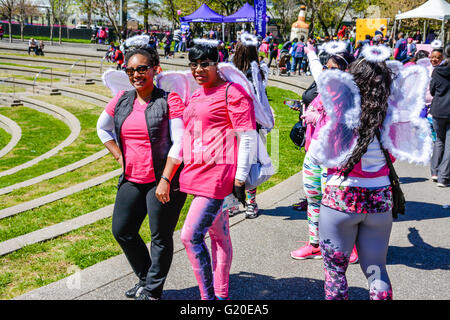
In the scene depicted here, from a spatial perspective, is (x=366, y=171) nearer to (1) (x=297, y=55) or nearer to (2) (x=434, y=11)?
(1) (x=297, y=55)

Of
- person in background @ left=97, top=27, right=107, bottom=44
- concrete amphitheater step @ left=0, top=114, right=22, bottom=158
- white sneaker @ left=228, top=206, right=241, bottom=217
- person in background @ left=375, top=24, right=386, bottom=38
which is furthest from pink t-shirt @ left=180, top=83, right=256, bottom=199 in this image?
person in background @ left=97, top=27, right=107, bottom=44

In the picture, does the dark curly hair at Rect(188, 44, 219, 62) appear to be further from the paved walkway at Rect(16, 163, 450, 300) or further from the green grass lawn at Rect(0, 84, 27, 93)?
the green grass lawn at Rect(0, 84, 27, 93)

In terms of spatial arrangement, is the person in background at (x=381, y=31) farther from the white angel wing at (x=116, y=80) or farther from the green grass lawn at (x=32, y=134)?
the white angel wing at (x=116, y=80)

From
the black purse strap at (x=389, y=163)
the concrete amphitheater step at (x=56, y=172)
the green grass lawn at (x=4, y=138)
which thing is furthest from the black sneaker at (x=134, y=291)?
the green grass lawn at (x=4, y=138)

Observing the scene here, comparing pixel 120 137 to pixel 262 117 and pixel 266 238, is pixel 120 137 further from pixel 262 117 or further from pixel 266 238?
pixel 266 238

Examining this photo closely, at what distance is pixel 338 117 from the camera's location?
2.58m

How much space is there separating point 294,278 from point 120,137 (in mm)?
1913

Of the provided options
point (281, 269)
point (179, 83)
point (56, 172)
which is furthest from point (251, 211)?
point (56, 172)

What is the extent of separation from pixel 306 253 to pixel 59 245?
2443mm

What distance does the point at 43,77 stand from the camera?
75.8ft

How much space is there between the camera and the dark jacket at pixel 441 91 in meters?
6.57

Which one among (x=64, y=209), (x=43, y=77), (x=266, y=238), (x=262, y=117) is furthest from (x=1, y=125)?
(x=262, y=117)

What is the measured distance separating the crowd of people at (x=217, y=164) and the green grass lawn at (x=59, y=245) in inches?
35.6

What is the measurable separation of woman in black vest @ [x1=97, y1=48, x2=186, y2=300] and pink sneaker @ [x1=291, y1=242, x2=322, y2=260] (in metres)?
1.48
